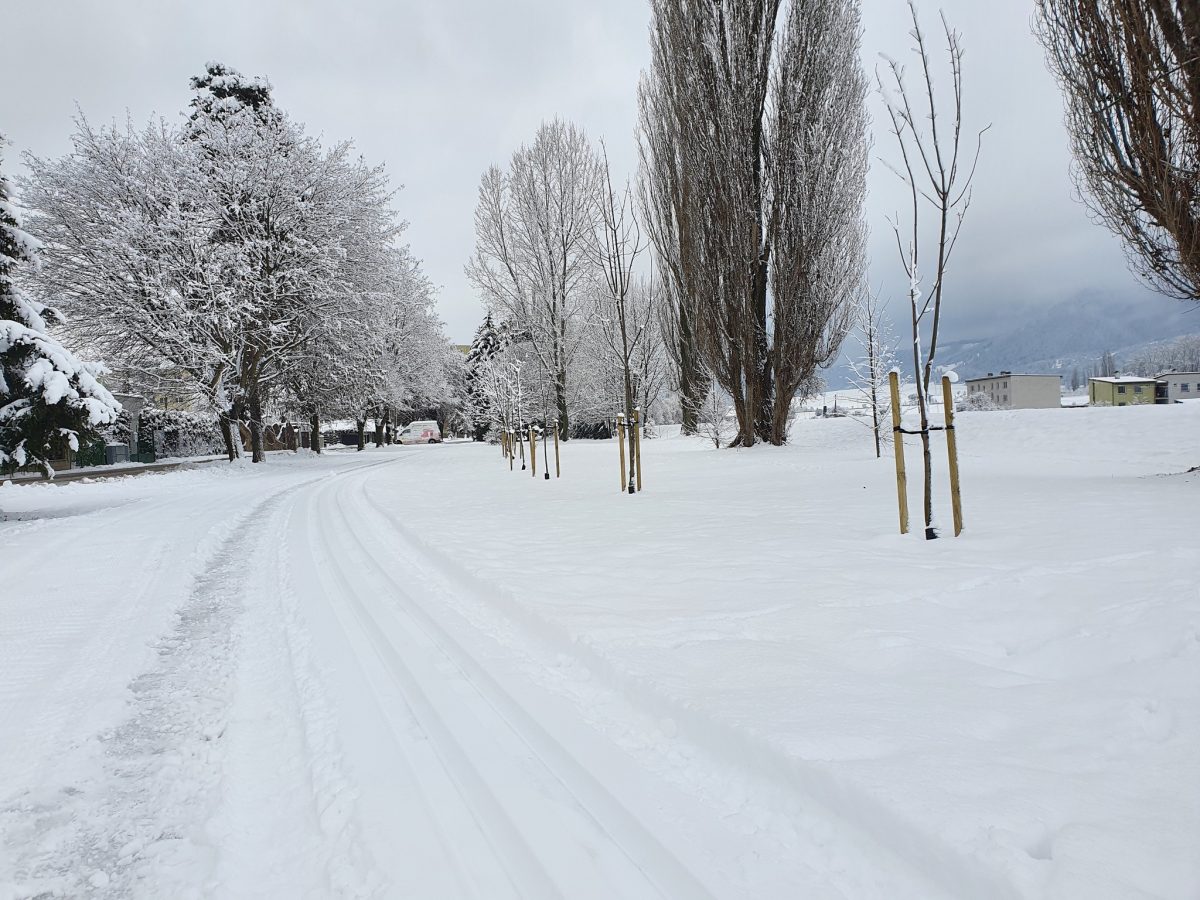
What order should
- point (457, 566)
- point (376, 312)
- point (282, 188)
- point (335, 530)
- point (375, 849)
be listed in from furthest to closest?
point (376, 312), point (282, 188), point (335, 530), point (457, 566), point (375, 849)

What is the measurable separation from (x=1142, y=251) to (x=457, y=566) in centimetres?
948

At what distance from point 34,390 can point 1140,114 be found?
51.3 feet

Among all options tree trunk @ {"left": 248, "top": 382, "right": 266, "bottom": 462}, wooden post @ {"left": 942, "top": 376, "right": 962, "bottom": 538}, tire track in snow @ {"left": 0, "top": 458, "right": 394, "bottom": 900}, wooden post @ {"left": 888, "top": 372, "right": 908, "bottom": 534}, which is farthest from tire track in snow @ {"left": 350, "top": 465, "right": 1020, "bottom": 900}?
tree trunk @ {"left": 248, "top": 382, "right": 266, "bottom": 462}

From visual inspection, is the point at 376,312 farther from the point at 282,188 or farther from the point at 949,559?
the point at 949,559

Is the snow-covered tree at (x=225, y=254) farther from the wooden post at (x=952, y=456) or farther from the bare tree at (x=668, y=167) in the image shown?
the wooden post at (x=952, y=456)

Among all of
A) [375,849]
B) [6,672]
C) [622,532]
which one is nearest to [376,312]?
[622,532]

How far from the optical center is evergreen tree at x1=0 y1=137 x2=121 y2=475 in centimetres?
989

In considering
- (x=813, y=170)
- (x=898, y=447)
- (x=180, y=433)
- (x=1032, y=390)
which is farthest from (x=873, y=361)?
(x=1032, y=390)

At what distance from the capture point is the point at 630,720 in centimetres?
259

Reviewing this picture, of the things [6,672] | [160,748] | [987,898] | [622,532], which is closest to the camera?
[987,898]

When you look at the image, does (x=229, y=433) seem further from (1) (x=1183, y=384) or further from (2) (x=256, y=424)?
(1) (x=1183, y=384)

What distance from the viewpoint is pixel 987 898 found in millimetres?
1523

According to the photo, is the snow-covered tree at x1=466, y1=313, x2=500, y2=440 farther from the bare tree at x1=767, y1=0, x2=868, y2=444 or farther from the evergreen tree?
the evergreen tree

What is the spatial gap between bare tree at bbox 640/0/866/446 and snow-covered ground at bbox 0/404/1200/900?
1104 cm
